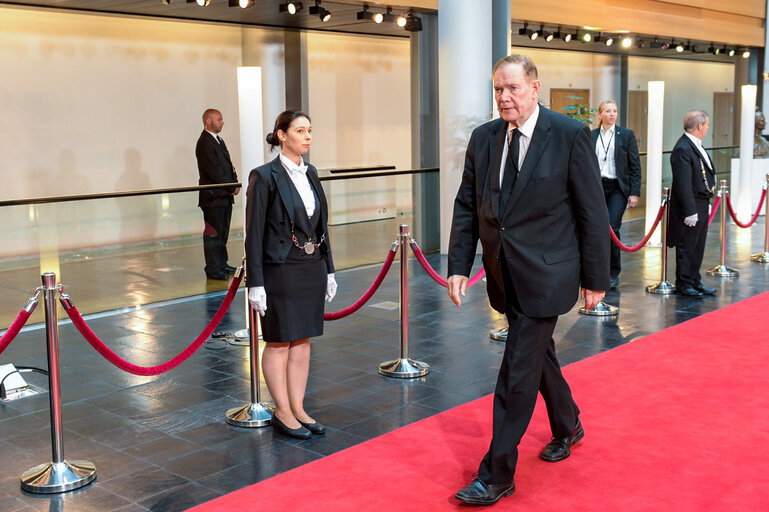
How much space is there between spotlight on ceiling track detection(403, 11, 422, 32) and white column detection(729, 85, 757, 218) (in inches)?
201

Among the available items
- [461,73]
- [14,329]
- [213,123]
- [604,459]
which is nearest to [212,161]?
[213,123]

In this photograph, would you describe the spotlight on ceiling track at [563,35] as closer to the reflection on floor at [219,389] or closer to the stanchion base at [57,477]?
the reflection on floor at [219,389]

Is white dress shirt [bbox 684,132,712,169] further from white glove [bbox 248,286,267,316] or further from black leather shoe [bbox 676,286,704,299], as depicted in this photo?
white glove [bbox 248,286,267,316]

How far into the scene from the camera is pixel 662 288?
28.6 feet

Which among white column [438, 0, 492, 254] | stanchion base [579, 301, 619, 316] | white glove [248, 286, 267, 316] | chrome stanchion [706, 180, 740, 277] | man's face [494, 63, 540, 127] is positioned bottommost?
stanchion base [579, 301, 619, 316]

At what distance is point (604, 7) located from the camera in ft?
46.9

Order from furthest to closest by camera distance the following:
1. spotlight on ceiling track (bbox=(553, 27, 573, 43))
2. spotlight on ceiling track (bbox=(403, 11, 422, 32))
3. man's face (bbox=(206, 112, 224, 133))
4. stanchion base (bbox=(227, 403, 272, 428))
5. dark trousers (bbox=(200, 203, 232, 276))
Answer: spotlight on ceiling track (bbox=(553, 27, 573, 43)) < spotlight on ceiling track (bbox=(403, 11, 422, 32)) < man's face (bbox=(206, 112, 224, 133)) < dark trousers (bbox=(200, 203, 232, 276)) < stanchion base (bbox=(227, 403, 272, 428))

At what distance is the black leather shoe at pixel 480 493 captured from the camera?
146 inches

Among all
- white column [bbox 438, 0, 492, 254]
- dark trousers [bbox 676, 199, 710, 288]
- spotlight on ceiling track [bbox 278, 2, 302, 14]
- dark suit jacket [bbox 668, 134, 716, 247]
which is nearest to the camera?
dark suit jacket [bbox 668, 134, 716, 247]

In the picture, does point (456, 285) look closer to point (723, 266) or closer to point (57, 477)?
point (57, 477)

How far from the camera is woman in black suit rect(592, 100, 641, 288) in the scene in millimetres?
8477

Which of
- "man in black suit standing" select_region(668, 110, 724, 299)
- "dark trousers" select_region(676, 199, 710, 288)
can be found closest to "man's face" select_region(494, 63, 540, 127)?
"man in black suit standing" select_region(668, 110, 724, 299)

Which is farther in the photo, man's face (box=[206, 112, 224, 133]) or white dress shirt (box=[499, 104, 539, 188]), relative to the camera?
man's face (box=[206, 112, 224, 133])

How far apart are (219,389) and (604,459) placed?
255cm
